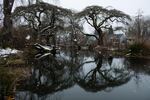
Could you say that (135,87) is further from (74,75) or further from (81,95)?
(74,75)

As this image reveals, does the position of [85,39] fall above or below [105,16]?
below

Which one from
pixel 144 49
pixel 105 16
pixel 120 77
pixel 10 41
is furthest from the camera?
pixel 105 16

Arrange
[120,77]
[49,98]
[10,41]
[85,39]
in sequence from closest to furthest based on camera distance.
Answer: [49,98]
[120,77]
[10,41]
[85,39]

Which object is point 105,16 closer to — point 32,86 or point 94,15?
point 94,15

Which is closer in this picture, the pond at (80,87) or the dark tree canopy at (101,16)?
the pond at (80,87)

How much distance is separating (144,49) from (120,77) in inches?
617

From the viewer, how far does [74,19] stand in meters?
44.9

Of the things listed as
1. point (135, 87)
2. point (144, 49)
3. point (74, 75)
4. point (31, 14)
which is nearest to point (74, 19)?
point (31, 14)

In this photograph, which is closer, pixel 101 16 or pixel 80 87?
pixel 80 87

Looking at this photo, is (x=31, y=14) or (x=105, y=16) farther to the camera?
(x=105, y=16)

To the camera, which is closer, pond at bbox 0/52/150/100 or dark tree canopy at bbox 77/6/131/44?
pond at bbox 0/52/150/100

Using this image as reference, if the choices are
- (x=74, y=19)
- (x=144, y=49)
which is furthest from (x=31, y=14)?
(x=144, y=49)

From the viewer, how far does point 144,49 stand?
29.4m

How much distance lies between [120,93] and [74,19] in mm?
35086
